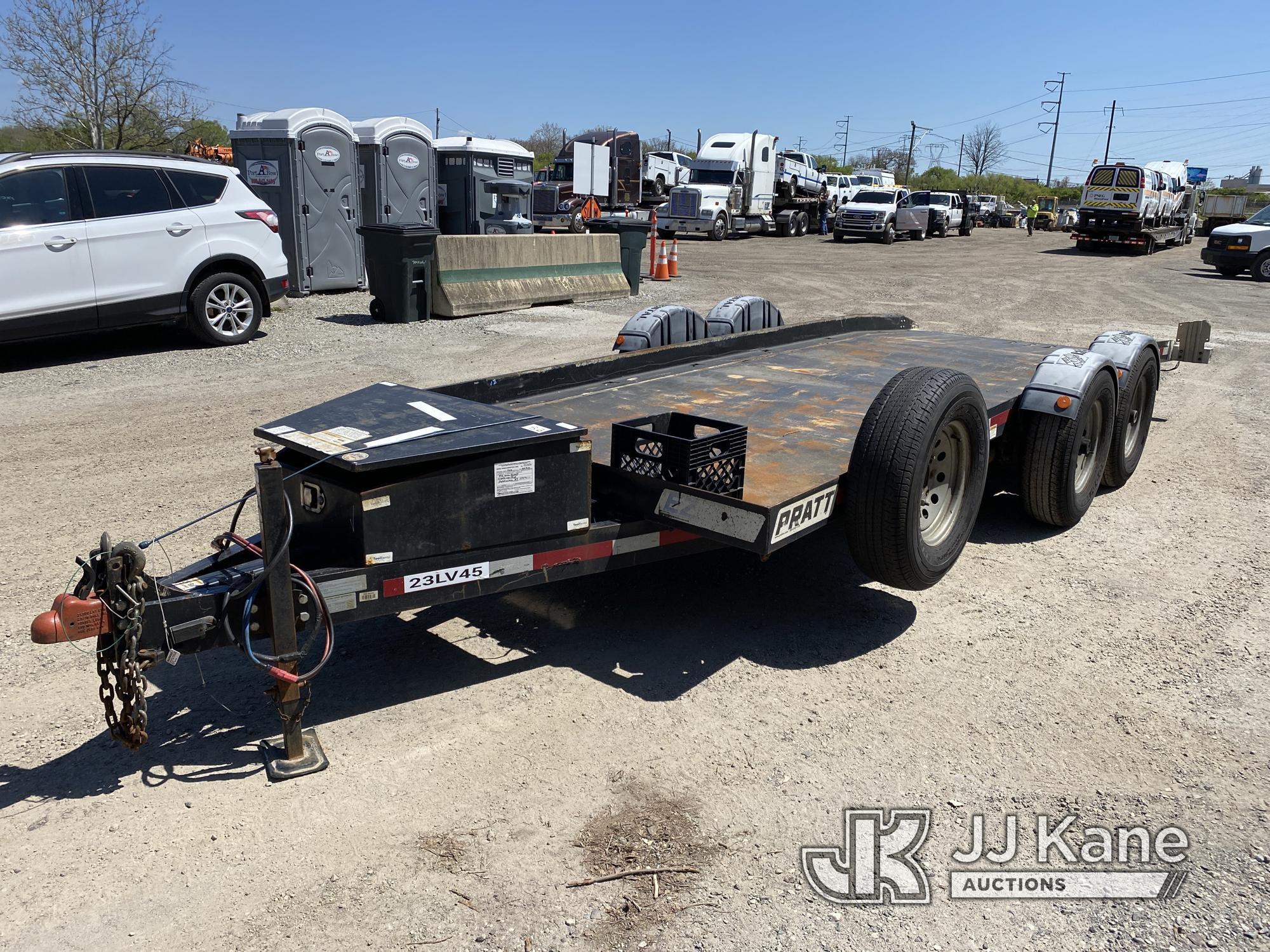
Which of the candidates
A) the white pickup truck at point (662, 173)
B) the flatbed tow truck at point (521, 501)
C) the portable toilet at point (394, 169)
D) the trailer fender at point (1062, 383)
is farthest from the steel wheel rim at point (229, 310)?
the white pickup truck at point (662, 173)

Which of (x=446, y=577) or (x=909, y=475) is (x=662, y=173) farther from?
(x=446, y=577)

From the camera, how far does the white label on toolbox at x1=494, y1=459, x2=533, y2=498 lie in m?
3.40

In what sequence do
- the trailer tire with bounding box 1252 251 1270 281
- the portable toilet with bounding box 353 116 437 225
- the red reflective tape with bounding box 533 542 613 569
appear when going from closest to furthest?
1. the red reflective tape with bounding box 533 542 613 569
2. the portable toilet with bounding box 353 116 437 225
3. the trailer tire with bounding box 1252 251 1270 281

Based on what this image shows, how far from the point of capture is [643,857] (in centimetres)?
297

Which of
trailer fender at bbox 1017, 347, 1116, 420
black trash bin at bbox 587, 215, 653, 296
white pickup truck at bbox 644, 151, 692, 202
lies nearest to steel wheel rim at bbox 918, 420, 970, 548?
trailer fender at bbox 1017, 347, 1116, 420

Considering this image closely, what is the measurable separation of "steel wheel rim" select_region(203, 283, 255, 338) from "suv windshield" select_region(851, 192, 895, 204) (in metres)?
27.8

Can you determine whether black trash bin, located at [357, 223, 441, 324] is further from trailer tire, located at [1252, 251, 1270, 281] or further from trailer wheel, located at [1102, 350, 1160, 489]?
trailer tire, located at [1252, 251, 1270, 281]

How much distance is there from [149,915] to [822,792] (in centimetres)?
203

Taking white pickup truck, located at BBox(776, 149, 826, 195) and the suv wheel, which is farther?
white pickup truck, located at BBox(776, 149, 826, 195)

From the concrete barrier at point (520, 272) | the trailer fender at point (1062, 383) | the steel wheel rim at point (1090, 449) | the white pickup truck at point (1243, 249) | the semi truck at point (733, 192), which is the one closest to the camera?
the trailer fender at point (1062, 383)

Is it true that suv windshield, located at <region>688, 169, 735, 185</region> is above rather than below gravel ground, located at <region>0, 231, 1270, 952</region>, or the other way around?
above

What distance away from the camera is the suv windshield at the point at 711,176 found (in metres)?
33.0

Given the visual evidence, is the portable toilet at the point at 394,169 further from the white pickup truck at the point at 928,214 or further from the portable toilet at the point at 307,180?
the white pickup truck at the point at 928,214

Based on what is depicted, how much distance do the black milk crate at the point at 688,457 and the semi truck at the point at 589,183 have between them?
18.7 m
